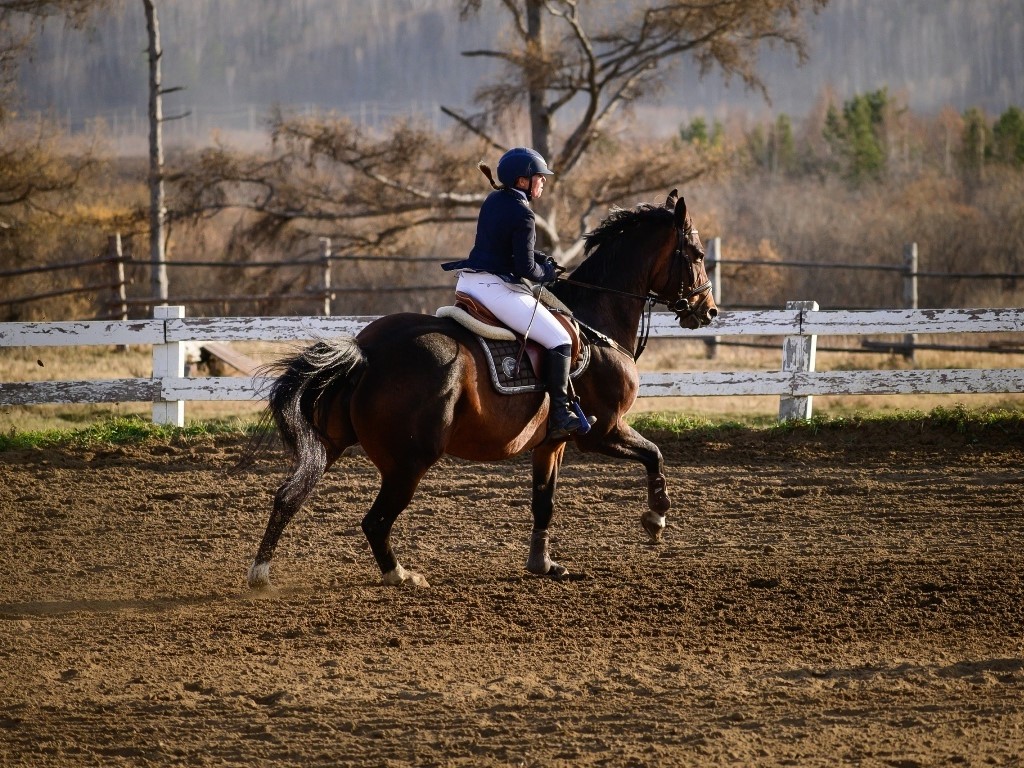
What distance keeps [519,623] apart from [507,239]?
7.50 feet

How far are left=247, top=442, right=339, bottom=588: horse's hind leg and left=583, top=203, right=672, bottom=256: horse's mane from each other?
8.05 ft

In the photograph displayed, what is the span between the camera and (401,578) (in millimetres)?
6438

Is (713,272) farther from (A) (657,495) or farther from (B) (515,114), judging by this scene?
(A) (657,495)

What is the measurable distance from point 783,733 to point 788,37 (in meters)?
17.9

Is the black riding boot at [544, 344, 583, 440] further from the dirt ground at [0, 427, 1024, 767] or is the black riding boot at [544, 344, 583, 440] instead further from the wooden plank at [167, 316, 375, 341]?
the wooden plank at [167, 316, 375, 341]

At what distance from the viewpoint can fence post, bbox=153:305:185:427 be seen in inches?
438

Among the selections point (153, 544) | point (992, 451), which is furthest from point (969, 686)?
point (992, 451)

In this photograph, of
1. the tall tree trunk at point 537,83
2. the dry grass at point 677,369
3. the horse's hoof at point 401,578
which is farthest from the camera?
the tall tree trunk at point 537,83

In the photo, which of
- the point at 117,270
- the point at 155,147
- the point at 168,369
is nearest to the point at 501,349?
the point at 168,369

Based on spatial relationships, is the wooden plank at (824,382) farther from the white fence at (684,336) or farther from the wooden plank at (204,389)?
the wooden plank at (204,389)

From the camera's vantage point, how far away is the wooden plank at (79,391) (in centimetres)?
1084

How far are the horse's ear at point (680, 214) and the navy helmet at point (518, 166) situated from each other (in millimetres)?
1063

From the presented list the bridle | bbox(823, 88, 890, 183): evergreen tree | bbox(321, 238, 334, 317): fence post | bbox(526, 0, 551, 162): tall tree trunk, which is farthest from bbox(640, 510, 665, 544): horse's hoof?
bbox(823, 88, 890, 183): evergreen tree

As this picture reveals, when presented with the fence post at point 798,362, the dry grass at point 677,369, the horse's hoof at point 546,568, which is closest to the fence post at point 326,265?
the dry grass at point 677,369
